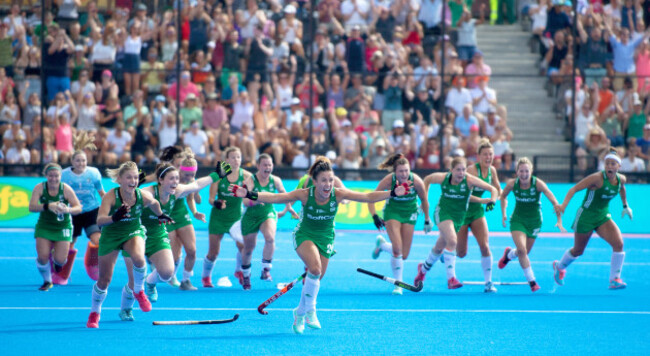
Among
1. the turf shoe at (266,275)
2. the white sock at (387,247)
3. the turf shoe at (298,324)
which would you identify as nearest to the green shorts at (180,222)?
the turf shoe at (266,275)

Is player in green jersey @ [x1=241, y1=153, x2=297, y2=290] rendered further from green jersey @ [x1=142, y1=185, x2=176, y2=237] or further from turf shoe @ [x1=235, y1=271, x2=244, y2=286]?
green jersey @ [x1=142, y1=185, x2=176, y2=237]

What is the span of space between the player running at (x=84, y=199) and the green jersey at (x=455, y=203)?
468 cm

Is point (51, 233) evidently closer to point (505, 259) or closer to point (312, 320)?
point (312, 320)

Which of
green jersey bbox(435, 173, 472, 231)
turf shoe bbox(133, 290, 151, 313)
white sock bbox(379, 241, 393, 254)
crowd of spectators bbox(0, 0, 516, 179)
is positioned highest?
crowd of spectators bbox(0, 0, 516, 179)

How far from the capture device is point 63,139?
69.7 feet

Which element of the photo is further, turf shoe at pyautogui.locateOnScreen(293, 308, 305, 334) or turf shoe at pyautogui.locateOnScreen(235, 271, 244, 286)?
turf shoe at pyautogui.locateOnScreen(235, 271, 244, 286)

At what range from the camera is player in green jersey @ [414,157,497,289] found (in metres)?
12.8

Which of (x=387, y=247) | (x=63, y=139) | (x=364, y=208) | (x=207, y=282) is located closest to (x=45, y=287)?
(x=207, y=282)

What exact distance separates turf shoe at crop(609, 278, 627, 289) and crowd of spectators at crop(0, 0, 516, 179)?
325 inches

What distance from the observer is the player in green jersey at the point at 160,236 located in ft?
33.1

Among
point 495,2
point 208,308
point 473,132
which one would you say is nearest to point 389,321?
point 208,308

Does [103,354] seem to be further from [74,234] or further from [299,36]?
[299,36]

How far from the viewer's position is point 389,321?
33.8ft

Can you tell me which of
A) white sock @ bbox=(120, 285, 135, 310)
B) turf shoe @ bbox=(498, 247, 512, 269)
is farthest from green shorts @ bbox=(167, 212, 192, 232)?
turf shoe @ bbox=(498, 247, 512, 269)
